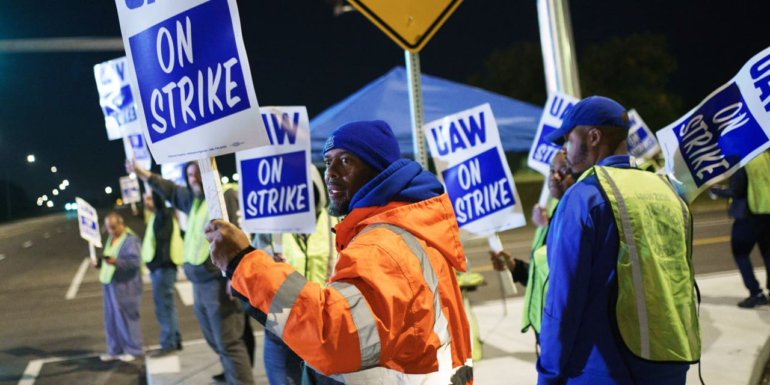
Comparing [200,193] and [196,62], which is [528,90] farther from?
[196,62]

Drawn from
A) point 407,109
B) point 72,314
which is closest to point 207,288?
point 72,314

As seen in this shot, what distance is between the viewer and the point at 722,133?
3232mm

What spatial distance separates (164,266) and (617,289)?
6442 millimetres

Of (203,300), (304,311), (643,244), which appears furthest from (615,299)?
(203,300)

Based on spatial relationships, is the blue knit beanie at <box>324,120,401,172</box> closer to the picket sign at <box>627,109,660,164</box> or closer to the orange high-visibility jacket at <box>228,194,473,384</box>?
the orange high-visibility jacket at <box>228,194,473,384</box>

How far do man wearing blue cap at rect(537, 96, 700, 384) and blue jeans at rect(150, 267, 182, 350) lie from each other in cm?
592

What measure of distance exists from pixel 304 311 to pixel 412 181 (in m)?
0.59

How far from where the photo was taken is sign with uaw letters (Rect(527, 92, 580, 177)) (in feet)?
19.2

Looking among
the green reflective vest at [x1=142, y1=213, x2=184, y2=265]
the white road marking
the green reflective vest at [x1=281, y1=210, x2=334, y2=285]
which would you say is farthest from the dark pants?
the white road marking

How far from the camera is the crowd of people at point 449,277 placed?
1607mm

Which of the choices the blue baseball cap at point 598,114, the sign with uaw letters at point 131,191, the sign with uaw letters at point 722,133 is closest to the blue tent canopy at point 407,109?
the sign with uaw letters at point 131,191

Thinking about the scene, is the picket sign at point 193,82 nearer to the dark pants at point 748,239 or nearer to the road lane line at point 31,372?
the road lane line at point 31,372

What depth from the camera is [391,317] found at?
5.29 ft

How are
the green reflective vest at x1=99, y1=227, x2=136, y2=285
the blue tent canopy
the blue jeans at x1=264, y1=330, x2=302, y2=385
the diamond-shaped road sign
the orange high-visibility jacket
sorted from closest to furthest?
the orange high-visibility jacket → the diamond-shaped road sign → the blue jeans at x1=264, y1=330, x2=302, y2=385 → the green reflective vest at x1=99, y1=227, x2=136, y2=285 → the blue tent canopy
